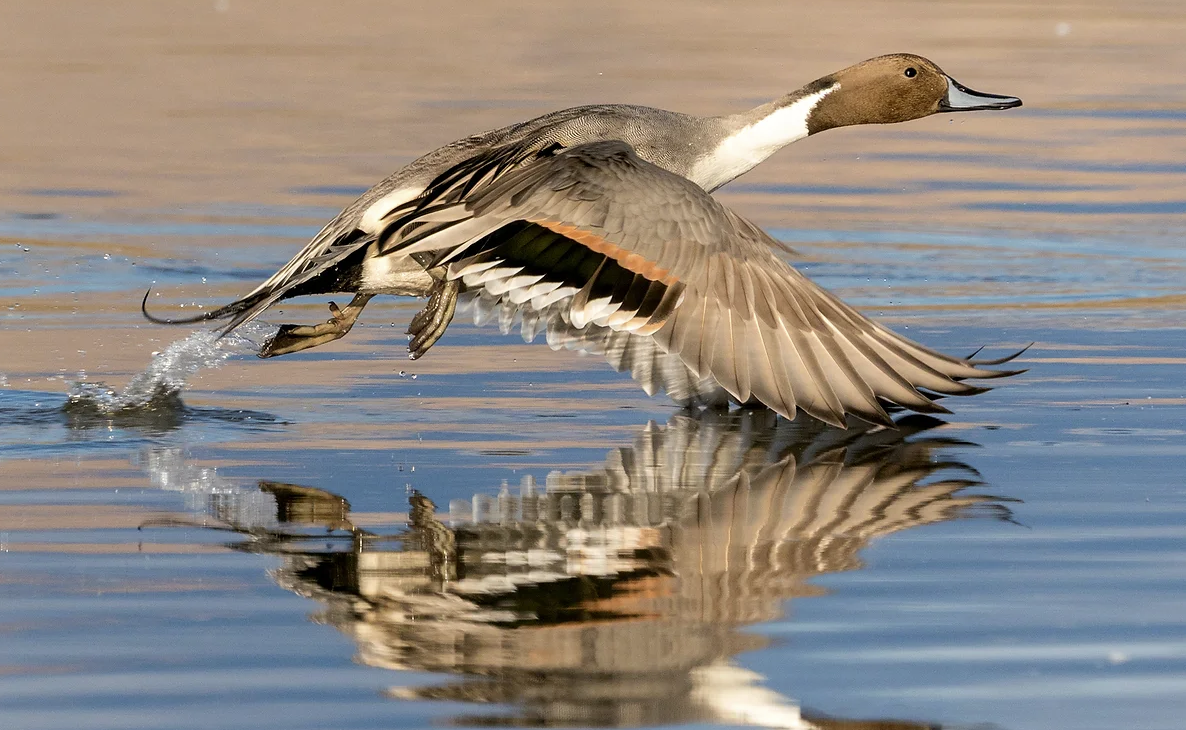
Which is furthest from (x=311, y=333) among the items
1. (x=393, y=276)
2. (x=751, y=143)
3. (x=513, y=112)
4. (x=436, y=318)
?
(x=513, y=112)

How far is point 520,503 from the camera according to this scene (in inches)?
220

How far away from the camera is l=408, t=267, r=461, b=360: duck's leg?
22.9ft

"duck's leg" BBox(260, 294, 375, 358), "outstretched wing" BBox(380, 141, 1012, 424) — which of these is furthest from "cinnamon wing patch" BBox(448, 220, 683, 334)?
"duck's leg" BBox(260, 294, 375, 358)

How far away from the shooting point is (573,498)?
5.68m

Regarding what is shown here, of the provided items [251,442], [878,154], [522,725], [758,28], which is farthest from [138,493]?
[758,28]

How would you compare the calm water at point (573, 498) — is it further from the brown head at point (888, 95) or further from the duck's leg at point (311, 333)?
the brown head at point (888, 95)

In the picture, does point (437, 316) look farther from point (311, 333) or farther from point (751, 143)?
point (751, 143)

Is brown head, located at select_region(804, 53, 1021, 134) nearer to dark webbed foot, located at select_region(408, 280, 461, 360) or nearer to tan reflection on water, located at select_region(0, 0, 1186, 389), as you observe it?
tan reflection on water, located at select_region(0, 0, 1186, 389)

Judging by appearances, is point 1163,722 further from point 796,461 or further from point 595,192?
point 595,192

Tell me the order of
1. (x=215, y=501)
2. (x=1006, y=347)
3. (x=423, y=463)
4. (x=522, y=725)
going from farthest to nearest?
(x=1006, y=347)
(x=423, y=463)
(x=215, y=501)
(x=522, y=725)

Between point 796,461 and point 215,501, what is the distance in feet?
5.80

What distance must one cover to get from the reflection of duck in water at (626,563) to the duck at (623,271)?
0.25m

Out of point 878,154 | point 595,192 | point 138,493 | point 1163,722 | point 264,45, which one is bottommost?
point 1163,722

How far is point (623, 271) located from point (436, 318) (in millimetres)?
934
